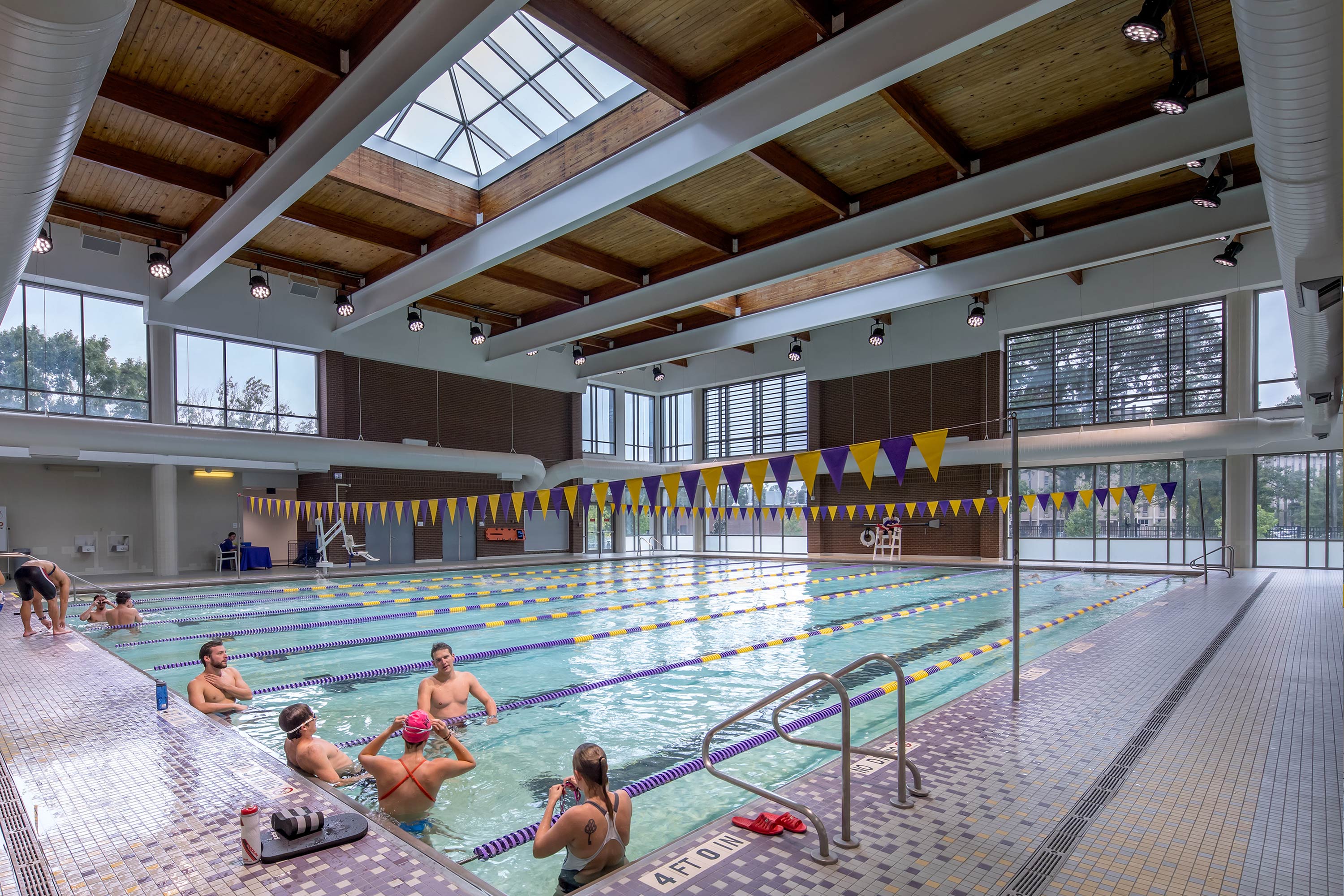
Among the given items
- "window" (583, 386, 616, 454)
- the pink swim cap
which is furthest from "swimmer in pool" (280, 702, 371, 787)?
"window" (583, 386, 616, 454)

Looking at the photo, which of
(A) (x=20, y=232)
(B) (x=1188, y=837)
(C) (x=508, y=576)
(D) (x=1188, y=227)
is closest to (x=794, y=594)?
(C) (x=508, y=576)

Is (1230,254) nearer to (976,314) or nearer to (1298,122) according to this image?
(976,314)

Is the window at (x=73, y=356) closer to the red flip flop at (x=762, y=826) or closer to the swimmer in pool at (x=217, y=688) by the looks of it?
the swimmer in pool at (x=217, y=688)

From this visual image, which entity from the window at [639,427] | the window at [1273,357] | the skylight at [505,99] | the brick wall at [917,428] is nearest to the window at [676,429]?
the window at [639,427]

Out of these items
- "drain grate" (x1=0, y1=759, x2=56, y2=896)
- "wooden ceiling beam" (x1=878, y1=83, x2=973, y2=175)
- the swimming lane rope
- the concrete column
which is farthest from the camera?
the concrete column

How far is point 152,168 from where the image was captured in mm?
9609

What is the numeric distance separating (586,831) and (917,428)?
1921 centimetres

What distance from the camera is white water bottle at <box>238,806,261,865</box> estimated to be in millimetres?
2525

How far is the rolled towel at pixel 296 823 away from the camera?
2.67 meters

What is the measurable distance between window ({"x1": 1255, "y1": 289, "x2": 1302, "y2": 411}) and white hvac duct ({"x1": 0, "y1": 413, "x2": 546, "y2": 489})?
1815 cm

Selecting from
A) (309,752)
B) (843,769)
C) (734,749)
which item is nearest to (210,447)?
(309,752)

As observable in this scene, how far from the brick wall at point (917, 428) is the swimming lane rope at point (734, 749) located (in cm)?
1237

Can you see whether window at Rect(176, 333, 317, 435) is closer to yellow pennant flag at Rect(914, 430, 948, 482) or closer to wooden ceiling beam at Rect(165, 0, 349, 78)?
wooden ceiling beam at Rect(165, 0, 349, 78)

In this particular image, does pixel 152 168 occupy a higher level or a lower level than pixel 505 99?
lower
